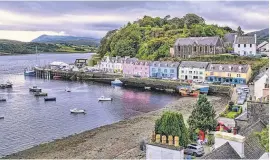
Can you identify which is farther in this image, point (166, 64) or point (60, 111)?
point (166, 64)

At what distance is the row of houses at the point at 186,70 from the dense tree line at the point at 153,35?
7.50 m

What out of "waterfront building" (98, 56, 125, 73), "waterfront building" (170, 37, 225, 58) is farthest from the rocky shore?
"waterfront building" (170, 37, 225, 58)

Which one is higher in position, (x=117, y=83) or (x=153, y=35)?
(x=153, y=35)

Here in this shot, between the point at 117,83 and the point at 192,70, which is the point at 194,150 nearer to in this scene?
the point at 192,70

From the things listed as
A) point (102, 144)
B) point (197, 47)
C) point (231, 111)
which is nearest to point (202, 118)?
point (102, 144)

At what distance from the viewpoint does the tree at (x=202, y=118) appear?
2300 centimetres

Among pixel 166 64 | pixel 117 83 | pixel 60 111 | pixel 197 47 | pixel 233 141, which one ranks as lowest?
pixel 60 111

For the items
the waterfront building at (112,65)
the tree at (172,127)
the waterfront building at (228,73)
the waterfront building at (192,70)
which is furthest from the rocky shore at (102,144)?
the waterfront building at (112,65)

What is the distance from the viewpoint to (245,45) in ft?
218

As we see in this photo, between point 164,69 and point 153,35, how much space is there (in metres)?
28.3

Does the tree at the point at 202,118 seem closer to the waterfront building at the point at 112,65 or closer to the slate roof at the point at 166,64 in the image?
the slate roof at the point at 166,64

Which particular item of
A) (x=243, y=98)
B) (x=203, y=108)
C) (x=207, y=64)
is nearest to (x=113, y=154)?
(x=203, y=108)

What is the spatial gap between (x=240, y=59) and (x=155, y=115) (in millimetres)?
31031

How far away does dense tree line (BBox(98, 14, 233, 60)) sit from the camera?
7681 centimetres
